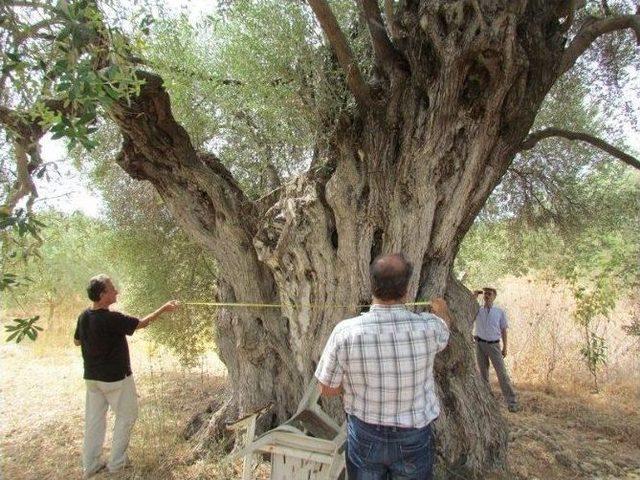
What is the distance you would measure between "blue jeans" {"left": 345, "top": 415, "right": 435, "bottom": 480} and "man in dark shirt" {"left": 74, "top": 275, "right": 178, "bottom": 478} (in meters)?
2.43

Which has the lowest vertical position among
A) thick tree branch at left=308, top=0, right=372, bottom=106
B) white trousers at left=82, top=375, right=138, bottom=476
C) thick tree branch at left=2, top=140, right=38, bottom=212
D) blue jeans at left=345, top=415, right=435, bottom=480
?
white trousers at left=82, top=375, right=138, bottom=476

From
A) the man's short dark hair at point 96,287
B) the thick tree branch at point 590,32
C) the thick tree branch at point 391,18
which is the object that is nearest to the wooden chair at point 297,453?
the man's short dark hair at point 96,287

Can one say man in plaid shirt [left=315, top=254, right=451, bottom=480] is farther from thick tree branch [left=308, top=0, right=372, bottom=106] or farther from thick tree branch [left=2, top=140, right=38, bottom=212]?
thick tree branch [left=2, top=140, right=38, bottom=212]

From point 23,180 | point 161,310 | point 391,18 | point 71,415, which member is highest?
point 391,18

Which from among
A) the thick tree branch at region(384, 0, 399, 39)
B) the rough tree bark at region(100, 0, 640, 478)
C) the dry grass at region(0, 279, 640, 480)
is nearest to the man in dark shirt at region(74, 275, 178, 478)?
the dry grass at region(0, 279, 640, 480)

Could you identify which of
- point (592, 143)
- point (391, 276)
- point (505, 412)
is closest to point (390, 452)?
point (391, 276)

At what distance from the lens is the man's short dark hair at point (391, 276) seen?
273cm

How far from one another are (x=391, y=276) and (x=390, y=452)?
3.24ft

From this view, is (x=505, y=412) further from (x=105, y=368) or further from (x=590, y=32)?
(x=105, y=368)

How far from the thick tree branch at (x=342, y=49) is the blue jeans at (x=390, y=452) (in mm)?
2813

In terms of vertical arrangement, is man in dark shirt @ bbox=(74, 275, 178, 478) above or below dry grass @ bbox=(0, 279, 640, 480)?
above

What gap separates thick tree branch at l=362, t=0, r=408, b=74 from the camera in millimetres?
4425

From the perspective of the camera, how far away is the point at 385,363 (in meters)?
2.75

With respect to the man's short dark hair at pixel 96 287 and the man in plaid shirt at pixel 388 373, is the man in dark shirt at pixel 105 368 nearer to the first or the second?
the man's short dark hair at pixel 96 287
